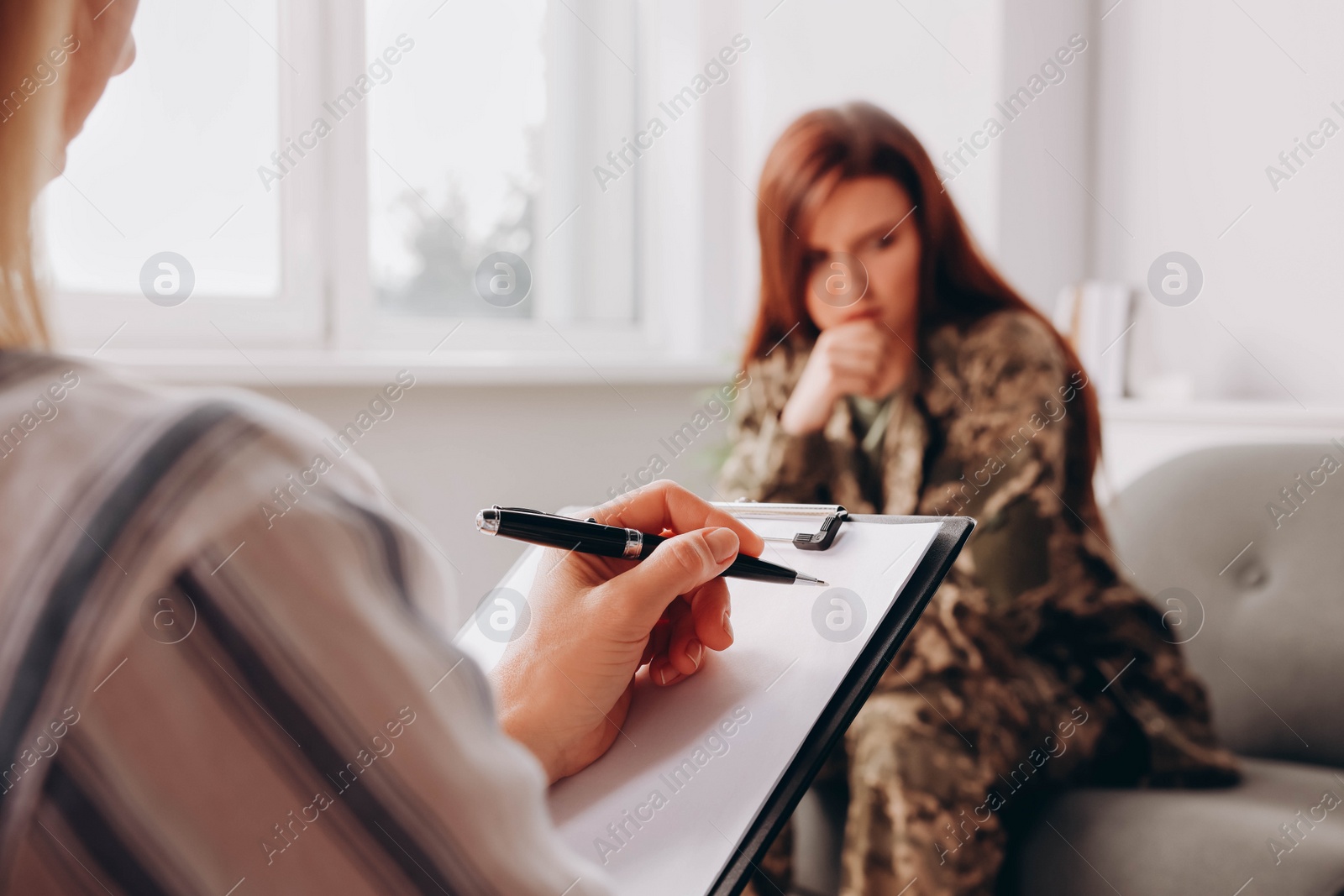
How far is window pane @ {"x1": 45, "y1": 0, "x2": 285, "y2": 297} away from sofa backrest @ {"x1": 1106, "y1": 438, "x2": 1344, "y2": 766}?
61.4 inches

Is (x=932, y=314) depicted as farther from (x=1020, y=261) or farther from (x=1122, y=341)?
(x=1020, y=261)

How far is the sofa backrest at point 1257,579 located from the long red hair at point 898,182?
0.48 feet

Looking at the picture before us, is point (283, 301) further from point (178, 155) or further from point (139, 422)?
point (139, 422)

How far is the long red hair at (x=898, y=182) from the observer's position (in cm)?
132

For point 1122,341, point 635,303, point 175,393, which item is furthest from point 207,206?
point 1122,341

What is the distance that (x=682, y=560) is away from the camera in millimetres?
535

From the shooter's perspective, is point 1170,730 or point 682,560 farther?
point 1170,730

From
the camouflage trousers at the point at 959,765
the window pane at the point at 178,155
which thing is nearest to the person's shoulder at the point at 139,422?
the camouflage trousers at the point at 959,765

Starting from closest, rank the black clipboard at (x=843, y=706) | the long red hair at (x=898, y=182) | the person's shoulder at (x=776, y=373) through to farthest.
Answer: the black clipboard at (x=843, y=706) < the long red hair at (x=898, y=182) < the person's shoulder at (x=776, y=373)

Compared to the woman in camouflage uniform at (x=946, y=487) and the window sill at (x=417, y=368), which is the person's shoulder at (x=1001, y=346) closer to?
the woman in camouflage uniform at (x=946, y=487)

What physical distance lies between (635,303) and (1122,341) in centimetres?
107

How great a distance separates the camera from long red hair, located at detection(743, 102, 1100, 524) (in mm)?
1319

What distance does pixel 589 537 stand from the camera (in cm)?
56

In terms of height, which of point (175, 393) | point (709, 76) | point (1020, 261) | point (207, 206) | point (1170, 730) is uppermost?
point (207, 206)
